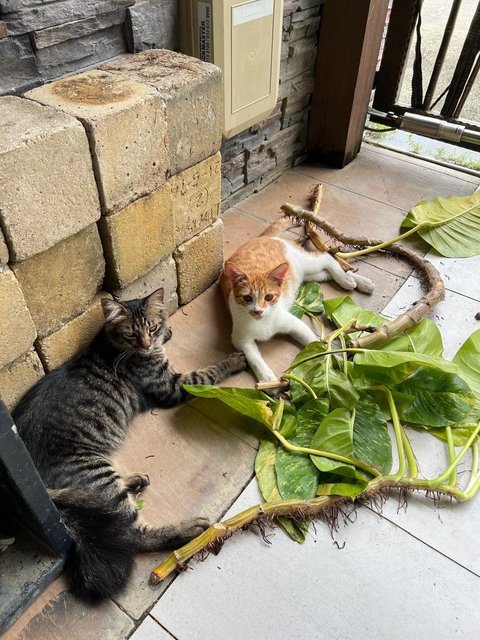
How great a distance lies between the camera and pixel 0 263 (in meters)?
1.40

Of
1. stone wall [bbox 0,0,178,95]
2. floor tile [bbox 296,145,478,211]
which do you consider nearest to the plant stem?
stone wall [bbox 0,0,178,95]

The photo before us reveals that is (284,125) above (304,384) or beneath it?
above

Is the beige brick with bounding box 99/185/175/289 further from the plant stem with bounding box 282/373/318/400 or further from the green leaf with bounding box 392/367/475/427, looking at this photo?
the green leaf with bounding box 392/367/475/427

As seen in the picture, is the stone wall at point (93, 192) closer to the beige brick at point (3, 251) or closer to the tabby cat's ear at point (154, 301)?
the beige brick at point (3, 251)

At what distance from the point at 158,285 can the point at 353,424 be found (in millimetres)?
941

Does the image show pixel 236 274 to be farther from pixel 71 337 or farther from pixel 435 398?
pixel 435 398

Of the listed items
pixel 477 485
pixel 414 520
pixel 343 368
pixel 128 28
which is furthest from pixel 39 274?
pixel 477 485

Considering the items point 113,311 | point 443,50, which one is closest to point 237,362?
point 113,311

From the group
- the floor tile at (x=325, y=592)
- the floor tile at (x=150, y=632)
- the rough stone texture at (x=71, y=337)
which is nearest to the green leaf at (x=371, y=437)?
the floor tile at (x=325, y=592)

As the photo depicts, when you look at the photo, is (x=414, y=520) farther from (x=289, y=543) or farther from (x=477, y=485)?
(x=289, y=543)

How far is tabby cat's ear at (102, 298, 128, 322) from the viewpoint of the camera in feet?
5.56

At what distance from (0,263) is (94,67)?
830 millimetres

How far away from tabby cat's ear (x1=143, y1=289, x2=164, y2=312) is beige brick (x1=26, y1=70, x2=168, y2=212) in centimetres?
31

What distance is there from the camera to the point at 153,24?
1.89 metres
